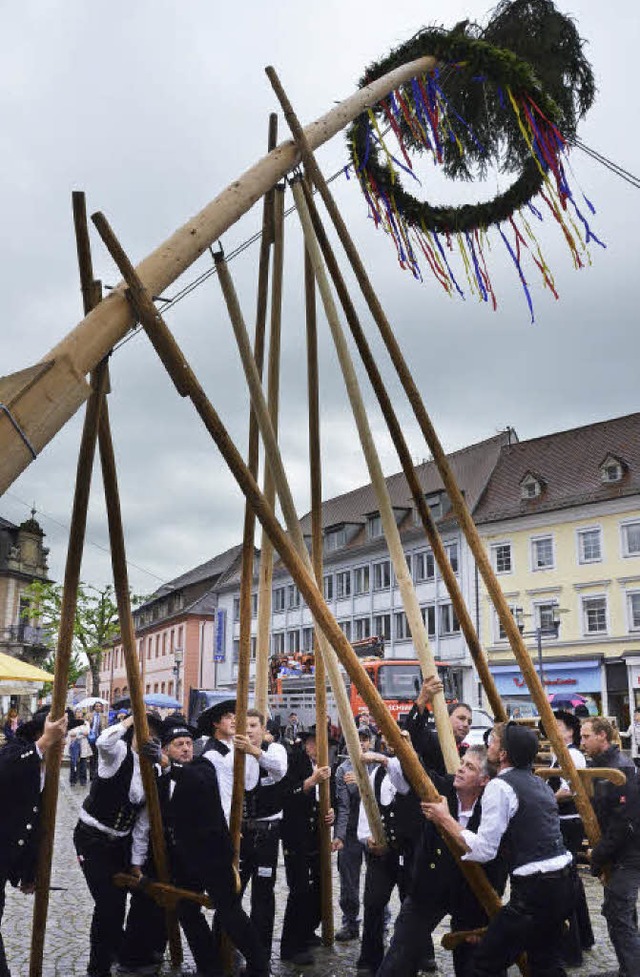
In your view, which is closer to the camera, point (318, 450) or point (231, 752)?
point (231, 752)

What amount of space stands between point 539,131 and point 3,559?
575cm

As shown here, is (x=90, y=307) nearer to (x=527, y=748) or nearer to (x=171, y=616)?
(x=527, y=748)

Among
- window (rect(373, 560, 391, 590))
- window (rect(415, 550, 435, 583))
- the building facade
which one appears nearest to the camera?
the building facade

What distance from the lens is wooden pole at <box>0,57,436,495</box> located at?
155 inches

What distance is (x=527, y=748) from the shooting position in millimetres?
5402

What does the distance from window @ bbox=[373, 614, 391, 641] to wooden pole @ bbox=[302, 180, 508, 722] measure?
4029 centimetres

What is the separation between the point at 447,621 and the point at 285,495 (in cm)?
3772

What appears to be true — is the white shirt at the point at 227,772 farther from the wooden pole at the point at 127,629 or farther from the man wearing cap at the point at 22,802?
the man wearing cap at the point at 22,802

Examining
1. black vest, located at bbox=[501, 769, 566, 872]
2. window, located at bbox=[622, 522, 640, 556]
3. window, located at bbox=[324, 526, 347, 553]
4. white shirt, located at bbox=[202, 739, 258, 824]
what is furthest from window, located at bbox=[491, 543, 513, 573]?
black vest, located at bbox=[501, 769, 566, 872]

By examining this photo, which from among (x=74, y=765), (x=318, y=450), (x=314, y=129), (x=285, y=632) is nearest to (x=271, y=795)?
(x=318, y=450)

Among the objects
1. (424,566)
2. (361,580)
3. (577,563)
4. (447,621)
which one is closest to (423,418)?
(577,563)

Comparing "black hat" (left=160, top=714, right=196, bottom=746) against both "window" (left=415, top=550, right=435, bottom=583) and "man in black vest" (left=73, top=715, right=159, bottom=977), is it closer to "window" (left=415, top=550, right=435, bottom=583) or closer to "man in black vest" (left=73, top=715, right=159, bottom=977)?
"man in black vest" (left=73, top=715, right=159, bottom=977)

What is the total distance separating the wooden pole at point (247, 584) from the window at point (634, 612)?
33.1m

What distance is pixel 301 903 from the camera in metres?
7.59
